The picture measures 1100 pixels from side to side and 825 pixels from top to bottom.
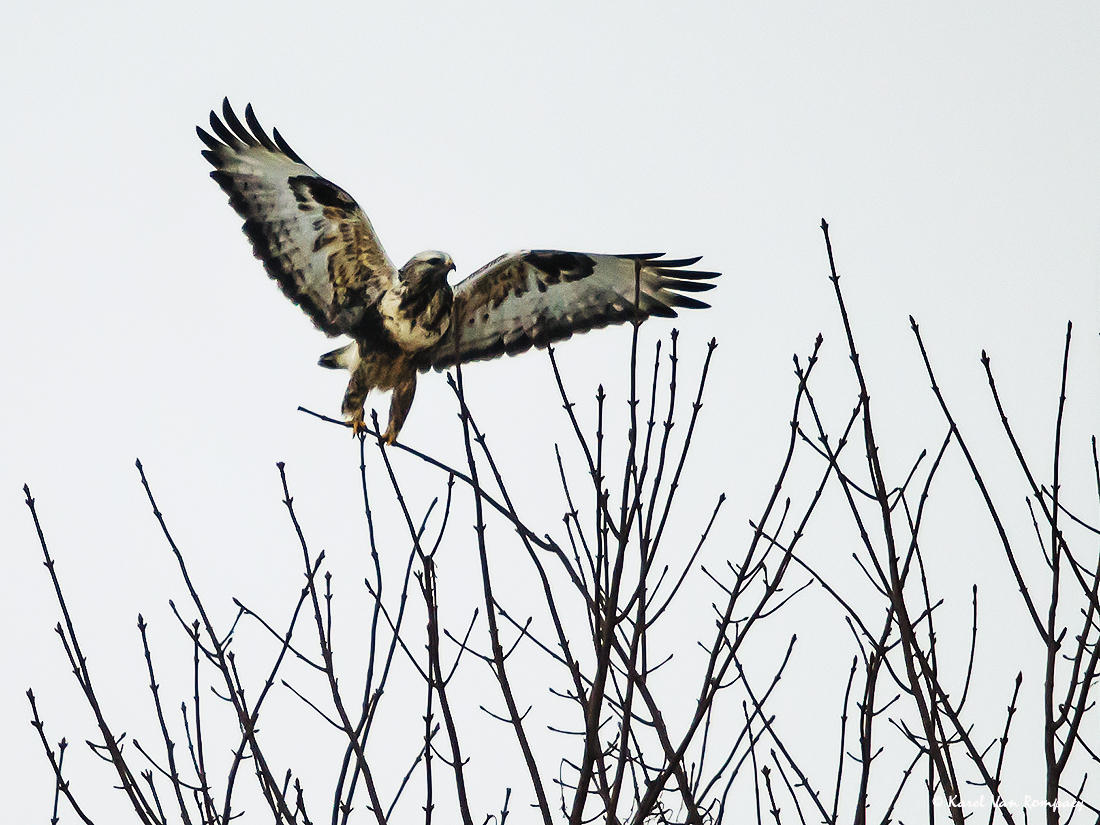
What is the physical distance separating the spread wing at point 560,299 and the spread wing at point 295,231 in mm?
531

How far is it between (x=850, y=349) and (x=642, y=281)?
3.03 meters

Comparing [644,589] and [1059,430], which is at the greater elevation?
[1059,430]

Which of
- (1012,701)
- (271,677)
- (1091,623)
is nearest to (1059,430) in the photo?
(1091,623)

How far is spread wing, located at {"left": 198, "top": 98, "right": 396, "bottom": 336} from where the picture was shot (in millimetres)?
5723

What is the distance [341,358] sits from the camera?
576 centimetres

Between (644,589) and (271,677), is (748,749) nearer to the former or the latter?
(644,589)

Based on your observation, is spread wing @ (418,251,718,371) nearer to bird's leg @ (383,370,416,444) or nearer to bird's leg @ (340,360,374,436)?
bird's leg @ (383,370,416,444)

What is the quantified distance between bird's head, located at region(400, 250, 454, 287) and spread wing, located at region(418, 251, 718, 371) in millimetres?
360

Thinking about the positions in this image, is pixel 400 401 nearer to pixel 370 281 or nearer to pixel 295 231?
pixel 370 281

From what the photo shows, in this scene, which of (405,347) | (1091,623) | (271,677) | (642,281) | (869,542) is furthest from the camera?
(642,281)

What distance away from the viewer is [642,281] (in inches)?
231

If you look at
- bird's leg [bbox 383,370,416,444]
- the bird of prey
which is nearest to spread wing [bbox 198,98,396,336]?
the bird of prey

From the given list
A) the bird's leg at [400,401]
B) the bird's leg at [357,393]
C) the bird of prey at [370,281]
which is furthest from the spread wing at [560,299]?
the bird's leg at [357,393]

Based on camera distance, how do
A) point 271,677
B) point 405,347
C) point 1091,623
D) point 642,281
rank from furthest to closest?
1. point 642,281
2. point 405,347
3. point 271,677
4. point 1091,623
